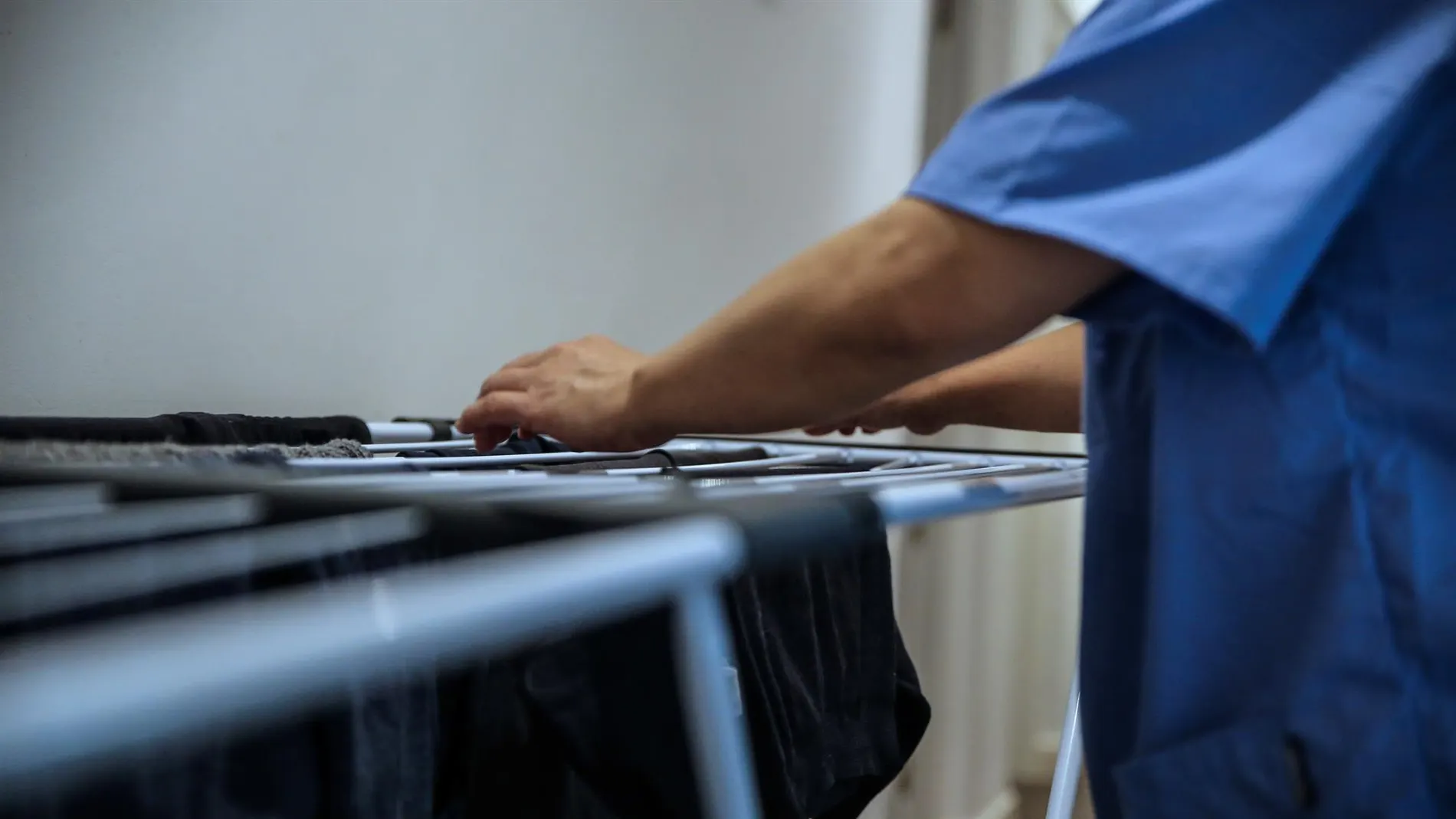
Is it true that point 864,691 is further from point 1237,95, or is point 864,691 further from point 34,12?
point 34,12

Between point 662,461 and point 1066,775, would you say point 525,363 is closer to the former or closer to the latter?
point 662,461

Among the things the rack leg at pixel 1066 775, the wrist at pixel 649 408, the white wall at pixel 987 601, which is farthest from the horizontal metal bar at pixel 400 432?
the white wall at pixel 987 601

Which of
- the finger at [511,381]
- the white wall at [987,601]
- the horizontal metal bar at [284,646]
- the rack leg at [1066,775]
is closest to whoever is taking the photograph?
the horizontal metal bar at [284,646]

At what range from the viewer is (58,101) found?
27.0 inches

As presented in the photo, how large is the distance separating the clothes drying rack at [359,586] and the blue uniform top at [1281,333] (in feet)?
0.41

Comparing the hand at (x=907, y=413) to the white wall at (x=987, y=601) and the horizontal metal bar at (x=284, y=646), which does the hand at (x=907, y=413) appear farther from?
the white wall at (x=987, y=601)

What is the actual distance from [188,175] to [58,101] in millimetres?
103

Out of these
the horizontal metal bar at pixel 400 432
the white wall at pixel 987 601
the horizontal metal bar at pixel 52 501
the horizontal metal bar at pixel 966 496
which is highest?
the horizontal metal bar at pixel 400 432

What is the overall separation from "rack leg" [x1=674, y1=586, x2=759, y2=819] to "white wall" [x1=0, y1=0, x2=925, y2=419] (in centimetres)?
60

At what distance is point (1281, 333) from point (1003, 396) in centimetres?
39

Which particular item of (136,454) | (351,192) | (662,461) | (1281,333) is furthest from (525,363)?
(1281,333)

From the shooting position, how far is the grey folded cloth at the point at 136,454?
0.46 meters

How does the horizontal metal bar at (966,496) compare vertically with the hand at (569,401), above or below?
below

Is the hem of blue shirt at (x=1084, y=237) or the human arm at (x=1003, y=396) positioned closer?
the hem of blue shirt at (x=1084, y=237)
